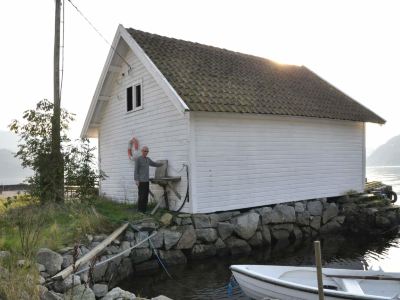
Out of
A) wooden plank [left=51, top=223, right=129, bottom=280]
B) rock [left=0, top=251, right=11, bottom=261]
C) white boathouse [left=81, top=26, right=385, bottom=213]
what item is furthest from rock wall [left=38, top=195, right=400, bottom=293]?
rock [left=0, top=251, right=11, bottom=261]

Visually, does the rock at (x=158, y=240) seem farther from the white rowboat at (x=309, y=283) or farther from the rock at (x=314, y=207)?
the rock at (x=314, y=207)

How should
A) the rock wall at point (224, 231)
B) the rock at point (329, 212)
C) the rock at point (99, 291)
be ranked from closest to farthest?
1. the rock at point (99, 291)
2. the rock wall at point (224, 231)
3. the rock at point (329, 212)

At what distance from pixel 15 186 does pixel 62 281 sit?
2048 cm

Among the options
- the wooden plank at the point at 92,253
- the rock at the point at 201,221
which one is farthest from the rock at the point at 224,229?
the wooden plank at the point at 92,253

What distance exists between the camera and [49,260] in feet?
28.2

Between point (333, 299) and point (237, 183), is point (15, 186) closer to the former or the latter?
point (237, 183)

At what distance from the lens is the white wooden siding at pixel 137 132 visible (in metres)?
13.3

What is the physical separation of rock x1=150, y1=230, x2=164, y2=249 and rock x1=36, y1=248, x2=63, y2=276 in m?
3.32

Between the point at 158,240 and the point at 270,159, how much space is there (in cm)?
560

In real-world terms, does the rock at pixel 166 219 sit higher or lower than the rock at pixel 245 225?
higher

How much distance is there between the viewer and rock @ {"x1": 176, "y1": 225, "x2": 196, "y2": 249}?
12.0 meters

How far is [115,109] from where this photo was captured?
1714 cm

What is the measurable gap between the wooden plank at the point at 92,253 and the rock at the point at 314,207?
812 centimetres

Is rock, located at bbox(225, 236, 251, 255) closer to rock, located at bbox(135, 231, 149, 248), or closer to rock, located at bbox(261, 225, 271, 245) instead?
rock, located at bbox(261, 225, 271, 245)
